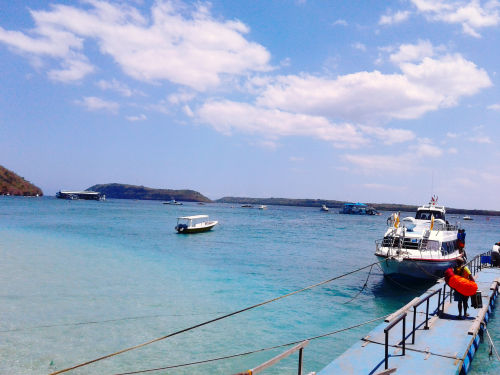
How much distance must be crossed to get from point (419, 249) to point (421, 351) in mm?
13237

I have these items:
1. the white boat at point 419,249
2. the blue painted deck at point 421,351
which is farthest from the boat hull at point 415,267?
the blue painted deck at point 421,351

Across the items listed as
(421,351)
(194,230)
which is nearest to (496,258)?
(421,351)

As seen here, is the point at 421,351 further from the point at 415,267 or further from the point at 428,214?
the point at 428,214

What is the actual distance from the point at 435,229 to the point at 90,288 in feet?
72.0

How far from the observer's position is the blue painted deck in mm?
8008

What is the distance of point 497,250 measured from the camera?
23.5m

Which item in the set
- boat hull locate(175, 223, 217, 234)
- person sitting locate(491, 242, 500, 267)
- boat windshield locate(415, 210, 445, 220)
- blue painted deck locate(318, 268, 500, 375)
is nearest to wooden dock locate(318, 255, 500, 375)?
blue painted deck locate(318, 268, 500, 375)

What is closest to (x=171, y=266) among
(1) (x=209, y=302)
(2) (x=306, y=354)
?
(1) (x=209, y=302)

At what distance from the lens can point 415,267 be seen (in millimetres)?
19609

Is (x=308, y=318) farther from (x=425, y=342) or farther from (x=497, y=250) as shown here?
(x=497, y=250)

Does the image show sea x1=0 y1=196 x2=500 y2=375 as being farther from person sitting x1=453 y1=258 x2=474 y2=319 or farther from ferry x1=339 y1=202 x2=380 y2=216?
ferry x1=339 y1=202 x2=380 y2=216

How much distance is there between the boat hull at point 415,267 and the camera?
766 inches

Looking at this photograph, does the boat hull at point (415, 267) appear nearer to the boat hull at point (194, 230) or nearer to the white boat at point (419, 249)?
the white boat at point (419, 249)

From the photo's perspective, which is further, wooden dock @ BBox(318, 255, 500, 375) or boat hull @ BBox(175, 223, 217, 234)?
boat hull @ BBox(175, 223, 217, 234)
